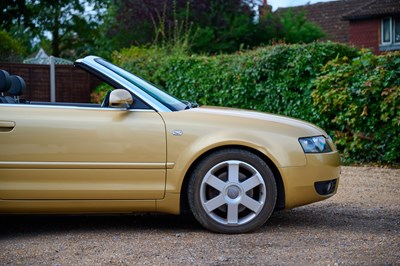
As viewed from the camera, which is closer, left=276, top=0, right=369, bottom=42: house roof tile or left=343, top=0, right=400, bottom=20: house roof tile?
left=343, top=0, right=400, bottom=20: house roof tile

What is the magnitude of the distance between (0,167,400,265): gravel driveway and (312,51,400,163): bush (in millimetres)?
3665

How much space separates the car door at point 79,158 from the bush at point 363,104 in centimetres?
596

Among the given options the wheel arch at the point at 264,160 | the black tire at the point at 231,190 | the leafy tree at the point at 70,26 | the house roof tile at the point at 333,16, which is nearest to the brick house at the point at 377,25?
the house roof tile at the point at 333,16

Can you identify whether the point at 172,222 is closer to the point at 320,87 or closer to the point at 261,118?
the point at 261,118

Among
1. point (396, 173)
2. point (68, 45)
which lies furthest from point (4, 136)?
point (68, 45)

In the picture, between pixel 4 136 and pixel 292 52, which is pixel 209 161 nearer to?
pixel 4 136

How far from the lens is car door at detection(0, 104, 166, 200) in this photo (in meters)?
5.48

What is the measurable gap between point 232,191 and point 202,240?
47 cm

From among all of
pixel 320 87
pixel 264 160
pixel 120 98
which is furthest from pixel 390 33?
pixel 120 98

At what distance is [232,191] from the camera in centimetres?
556

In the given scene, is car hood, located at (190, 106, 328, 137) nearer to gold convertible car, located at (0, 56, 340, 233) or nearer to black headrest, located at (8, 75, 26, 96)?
gold convertible car, located at (0, 56, 340, 233)

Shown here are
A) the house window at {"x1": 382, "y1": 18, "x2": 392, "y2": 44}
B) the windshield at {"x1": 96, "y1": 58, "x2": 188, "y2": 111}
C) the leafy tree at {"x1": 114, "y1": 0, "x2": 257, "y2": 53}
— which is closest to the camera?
the windshield at {"x1": 96, "y1": 58, "x2": 188, "y2": 111}

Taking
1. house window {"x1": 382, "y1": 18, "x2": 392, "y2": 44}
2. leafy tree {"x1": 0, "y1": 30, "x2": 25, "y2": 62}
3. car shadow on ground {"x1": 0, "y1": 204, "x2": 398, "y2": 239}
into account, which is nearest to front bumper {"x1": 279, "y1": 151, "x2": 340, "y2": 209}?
car shadow on ground {"x1": 0, "y1": 204, "x2": 398, "y2": 239}

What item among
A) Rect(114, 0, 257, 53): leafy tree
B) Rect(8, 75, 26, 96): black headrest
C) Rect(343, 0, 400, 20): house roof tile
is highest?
Rect(343, 0, 400, 20): house roof tile
